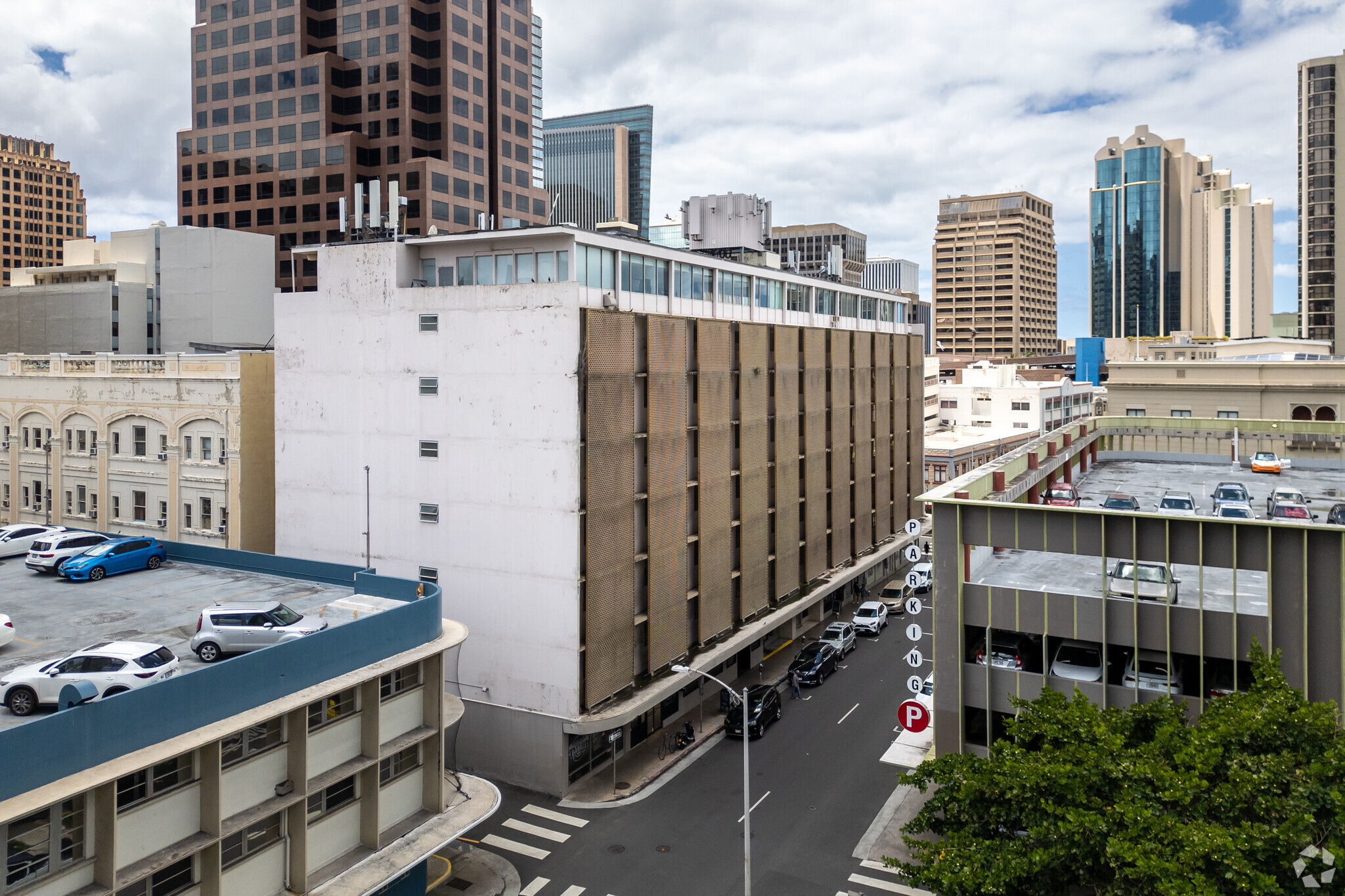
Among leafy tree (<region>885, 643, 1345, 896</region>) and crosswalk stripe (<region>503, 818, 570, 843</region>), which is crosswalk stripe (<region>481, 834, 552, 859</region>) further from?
leafy tree (<region>885, 643, 1345, 896</region>)

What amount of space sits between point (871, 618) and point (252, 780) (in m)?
47.7

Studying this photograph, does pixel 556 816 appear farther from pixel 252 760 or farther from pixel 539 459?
pixel 252 760

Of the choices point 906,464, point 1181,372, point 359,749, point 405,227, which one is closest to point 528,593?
point 359,749

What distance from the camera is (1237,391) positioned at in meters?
76.2

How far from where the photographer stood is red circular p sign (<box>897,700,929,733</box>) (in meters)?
31.5

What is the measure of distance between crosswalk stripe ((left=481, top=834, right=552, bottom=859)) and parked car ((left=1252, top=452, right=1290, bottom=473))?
4103 cm

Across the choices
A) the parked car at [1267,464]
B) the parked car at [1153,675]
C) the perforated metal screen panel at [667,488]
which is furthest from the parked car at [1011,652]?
the parked car at [1267,464]

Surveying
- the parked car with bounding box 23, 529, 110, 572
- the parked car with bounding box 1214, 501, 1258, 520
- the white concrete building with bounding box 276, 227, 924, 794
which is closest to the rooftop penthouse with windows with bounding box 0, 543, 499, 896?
the parked car with bounding box 23, 529, 110, 572

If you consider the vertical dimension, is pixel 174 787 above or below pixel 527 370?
below

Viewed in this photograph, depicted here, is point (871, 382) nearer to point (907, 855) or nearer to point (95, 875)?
point (907, 855)

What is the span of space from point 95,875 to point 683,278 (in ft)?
122

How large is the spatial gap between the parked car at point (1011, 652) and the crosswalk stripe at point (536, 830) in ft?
58.3

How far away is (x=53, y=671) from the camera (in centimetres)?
2300

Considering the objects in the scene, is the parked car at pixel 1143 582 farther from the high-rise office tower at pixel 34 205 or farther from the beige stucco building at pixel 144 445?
the high-rise office tower at pixel 34 205
